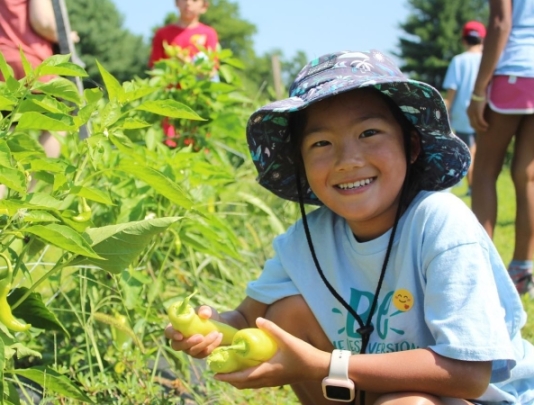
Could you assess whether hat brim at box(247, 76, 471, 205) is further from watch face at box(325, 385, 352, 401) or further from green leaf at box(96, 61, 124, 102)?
watch face at box(325, 385, 352, 401)

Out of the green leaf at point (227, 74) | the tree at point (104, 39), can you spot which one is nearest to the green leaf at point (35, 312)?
the green leaf at point (227, 74)

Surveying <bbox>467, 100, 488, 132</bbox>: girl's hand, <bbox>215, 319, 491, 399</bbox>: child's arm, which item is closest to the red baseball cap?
<bbox>467, 100, 488, 132</bbox>: girl's hand

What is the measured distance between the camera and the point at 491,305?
1.61 meters

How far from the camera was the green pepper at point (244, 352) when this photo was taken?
5.11 ft

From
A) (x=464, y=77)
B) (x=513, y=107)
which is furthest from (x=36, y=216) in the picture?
(x=464, y=77)

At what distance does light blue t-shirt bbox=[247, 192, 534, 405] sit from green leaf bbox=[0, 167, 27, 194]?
0.81 m

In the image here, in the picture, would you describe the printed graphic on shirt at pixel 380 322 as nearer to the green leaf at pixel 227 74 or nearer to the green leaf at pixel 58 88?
the green leaf at pixel 58 88

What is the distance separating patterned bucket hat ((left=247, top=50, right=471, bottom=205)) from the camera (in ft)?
5.70

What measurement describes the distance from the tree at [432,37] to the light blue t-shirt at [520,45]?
4289 centimetres

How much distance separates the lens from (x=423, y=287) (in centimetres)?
171

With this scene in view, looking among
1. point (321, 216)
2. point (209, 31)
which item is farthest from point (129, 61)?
point (321, 216)

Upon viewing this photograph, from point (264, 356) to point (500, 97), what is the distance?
2207 mm

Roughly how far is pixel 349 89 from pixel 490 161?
6.42 ft

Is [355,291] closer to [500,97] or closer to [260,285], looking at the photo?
[260,285]
